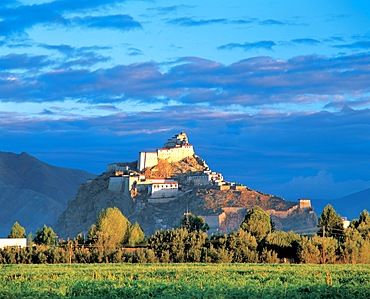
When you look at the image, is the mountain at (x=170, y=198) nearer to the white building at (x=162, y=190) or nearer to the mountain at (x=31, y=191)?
the white building at (x=162, y=190)

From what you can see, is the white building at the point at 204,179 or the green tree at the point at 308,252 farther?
the white building at the point at 204,179

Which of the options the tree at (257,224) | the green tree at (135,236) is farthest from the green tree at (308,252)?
the green tree at (135,236)

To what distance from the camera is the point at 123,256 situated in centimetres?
3928

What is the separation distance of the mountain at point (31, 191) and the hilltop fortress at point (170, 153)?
3358 centimetres

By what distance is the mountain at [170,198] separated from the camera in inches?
4134

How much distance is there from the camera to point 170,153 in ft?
397

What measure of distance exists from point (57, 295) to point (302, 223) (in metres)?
88.0

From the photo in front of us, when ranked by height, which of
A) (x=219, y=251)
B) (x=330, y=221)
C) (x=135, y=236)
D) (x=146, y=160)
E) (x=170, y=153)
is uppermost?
(x=170, y=153)

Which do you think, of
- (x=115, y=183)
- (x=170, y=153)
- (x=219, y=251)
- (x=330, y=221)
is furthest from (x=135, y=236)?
(x=170, y=153)

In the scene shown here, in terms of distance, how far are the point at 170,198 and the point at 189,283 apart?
3421 inches

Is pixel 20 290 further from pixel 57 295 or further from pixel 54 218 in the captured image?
pixel 54 218

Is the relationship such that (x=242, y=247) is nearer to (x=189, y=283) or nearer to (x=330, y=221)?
(x=189, y=283)

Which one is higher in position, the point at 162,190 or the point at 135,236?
the point at 162,190

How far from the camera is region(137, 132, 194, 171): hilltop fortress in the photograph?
117 meters
